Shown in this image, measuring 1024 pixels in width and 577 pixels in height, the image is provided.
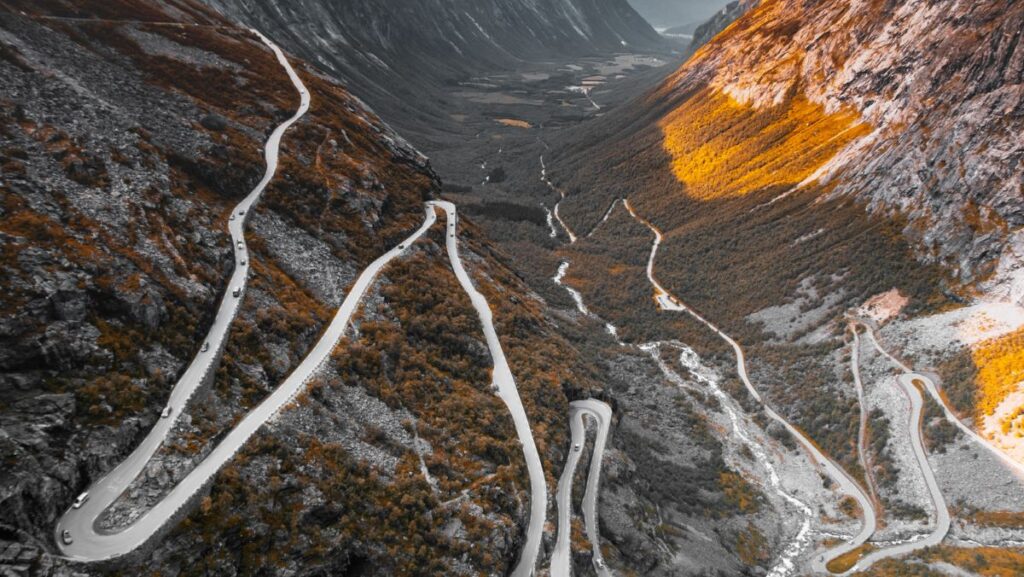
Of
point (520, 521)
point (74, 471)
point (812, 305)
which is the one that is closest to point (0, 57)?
point (74, 471)

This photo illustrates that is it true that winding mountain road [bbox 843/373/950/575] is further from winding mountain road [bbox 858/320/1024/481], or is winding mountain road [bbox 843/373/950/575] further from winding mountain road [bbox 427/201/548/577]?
winding mountain road [bbox 427/201/548/577]

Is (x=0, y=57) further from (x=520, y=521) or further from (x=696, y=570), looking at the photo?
(x=696, y=570)

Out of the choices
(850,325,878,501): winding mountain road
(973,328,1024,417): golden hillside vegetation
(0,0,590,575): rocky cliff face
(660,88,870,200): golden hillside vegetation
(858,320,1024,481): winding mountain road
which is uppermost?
(660,88,870,200): golden hillside vegetation

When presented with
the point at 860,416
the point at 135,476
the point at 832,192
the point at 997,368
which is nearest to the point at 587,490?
the point at 135,476

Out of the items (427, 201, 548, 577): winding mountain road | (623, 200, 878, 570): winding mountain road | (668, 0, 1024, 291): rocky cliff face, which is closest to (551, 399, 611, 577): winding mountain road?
(427, 201, 548, 577): winding mountain road

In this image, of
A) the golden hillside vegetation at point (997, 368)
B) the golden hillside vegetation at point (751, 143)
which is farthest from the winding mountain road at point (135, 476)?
the golden hillside vegetation at point (751, 143)

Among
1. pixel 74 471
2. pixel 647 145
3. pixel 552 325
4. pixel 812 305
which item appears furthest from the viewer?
pixel 647 145

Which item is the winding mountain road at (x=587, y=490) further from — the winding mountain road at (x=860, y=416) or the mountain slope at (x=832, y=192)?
the mountain slope at (x=832, y=192)
